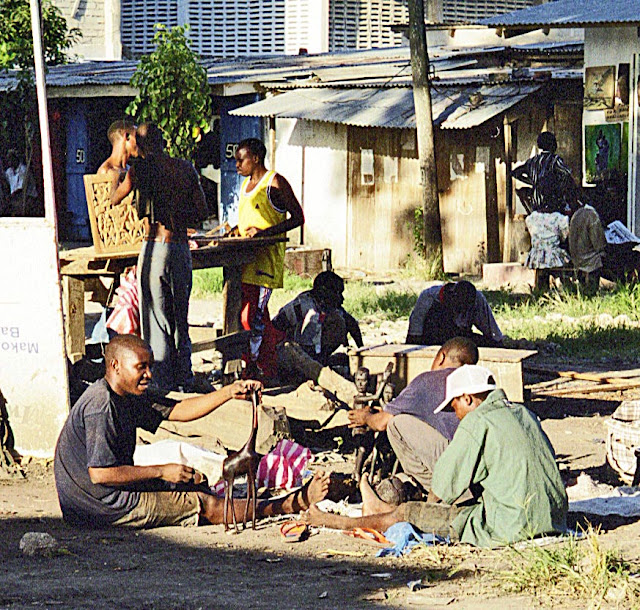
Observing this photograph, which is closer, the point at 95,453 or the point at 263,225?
the point at 95,453

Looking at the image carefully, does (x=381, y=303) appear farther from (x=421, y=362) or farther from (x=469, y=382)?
(x=469, y=382)

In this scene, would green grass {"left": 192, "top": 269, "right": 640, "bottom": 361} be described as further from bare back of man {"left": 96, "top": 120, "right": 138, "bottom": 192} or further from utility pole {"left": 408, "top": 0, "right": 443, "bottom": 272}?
bare back of man {"left": 96, "top": 120, "right": 138, "bottom": 192}

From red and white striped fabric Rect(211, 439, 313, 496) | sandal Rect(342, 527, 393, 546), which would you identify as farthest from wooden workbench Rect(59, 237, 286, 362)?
sandal Rect(342, 527, 393, 546)

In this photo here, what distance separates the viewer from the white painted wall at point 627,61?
48.7 ft

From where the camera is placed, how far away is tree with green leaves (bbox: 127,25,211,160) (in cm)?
1727

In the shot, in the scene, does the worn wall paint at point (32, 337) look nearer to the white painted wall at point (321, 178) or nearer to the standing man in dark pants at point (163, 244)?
the standing man in dark pants at point (163, 244)

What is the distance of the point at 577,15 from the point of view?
1496cm

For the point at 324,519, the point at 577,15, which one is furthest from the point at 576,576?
the point at 577,15

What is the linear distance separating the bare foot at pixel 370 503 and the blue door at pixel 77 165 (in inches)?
597

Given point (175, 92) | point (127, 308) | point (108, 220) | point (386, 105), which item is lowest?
point (127, 308)

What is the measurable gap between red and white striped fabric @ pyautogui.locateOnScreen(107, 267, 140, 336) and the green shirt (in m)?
3.71

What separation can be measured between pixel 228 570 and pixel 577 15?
10907 mm

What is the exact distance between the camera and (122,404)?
6.25 meters

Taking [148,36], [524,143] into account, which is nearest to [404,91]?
[524,143]
